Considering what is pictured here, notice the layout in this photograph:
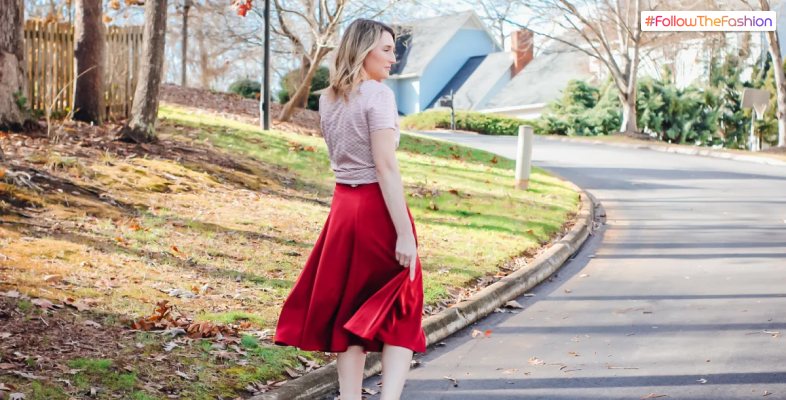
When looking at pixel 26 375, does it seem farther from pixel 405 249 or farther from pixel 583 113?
pixel 583 113

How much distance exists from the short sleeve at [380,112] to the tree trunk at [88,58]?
1241 centimetres

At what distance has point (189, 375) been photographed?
5.82 m

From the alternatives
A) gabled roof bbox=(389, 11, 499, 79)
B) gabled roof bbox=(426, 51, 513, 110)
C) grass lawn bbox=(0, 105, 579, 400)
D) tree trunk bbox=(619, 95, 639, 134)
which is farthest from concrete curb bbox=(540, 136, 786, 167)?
gabled roof bbox=(389, 11, 499, 79)

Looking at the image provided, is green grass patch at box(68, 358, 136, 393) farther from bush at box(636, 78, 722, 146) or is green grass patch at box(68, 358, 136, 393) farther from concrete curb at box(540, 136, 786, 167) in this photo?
bush at box(636, 78, 722, 146)

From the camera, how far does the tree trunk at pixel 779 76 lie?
32.3 m

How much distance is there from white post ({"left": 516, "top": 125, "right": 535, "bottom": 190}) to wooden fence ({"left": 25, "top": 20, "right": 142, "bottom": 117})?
22.4ft

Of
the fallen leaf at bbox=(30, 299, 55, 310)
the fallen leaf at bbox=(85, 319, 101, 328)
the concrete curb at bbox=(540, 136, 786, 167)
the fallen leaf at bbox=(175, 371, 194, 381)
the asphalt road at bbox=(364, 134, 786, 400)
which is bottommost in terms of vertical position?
the concrete curb at bbox=(540, 136, 786, 167)

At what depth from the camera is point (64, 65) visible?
1683 cm

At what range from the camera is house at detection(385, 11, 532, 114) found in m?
64.3

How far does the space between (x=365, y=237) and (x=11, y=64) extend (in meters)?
9.29

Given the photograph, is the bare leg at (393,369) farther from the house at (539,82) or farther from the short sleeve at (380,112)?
the house at (539,82)

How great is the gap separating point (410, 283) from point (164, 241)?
5215mm

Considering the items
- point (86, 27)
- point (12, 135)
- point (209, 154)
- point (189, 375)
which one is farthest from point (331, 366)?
point (86, 27)

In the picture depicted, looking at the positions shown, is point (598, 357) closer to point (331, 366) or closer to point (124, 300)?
point (331, 366)
